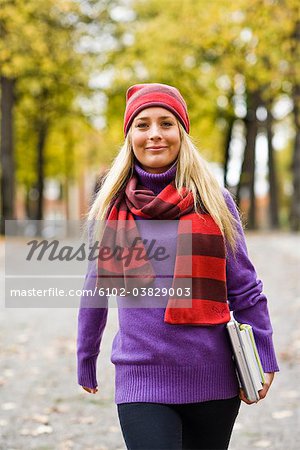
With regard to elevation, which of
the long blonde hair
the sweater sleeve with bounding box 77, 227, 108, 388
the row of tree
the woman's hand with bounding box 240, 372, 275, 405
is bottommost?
the woman's hand with bounding box 240, 372, 275, 405

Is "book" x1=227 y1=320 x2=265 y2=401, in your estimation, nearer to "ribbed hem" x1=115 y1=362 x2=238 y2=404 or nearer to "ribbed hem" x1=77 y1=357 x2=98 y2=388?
"ribbed hem" x1=115 y1=362 x2=238 y2=404

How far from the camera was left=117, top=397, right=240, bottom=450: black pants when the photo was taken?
269cm

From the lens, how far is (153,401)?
276cm

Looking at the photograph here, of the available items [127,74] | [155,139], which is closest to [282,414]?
[155,139]

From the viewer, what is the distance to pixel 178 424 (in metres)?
2.77

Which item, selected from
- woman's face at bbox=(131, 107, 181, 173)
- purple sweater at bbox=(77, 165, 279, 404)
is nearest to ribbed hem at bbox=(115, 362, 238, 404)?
purple sweater at bbox=(77, 165, 279, 404)

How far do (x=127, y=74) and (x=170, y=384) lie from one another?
25.5m

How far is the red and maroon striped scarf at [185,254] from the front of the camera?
2.84m

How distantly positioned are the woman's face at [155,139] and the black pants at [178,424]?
0.89 meters

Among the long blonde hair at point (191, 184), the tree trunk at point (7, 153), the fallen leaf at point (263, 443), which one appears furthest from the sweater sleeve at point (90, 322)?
the tree trunk at point (7, 153)

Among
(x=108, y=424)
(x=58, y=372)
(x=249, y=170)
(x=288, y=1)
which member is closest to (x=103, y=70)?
(x=249, y=170)

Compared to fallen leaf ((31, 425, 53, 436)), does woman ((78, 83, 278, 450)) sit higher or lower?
higher

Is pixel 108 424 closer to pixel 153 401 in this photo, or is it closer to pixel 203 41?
pixel 153 401

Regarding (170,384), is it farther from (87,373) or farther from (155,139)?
(155,139)
